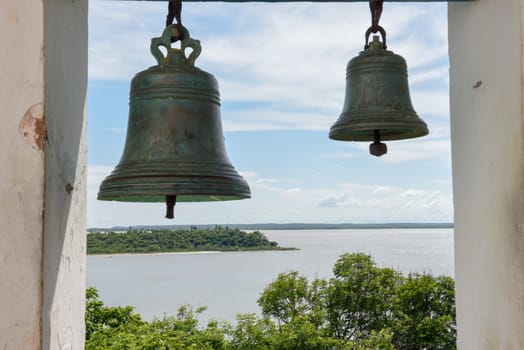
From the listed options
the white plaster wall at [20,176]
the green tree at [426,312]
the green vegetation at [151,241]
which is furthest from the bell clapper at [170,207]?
the green tree at [426,312]

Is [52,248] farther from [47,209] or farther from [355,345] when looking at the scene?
[355,345]

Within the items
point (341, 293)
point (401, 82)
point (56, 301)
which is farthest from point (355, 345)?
point (56, 301)

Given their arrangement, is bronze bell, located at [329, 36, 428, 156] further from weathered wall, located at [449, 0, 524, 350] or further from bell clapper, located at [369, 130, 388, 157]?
weathered wall, located at [449, 0, 524, 350]

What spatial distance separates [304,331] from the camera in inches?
414

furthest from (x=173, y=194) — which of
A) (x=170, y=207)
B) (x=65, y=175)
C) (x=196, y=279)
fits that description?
(x=196, y=279)

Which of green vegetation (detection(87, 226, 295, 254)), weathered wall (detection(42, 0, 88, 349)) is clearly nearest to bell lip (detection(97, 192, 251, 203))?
weathered wall (detection(42, 0, 88, 349))

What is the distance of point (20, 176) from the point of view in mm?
1410

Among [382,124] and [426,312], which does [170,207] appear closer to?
[382,124]

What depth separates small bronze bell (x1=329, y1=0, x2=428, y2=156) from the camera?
7.54 ft

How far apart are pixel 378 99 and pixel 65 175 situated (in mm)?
1349

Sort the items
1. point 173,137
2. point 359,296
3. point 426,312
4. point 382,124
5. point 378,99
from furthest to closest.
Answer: point 426,312
point 359,296
point 378,99
point 382,124
point 173,137

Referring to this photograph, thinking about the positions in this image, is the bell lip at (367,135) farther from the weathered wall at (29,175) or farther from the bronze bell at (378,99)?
the weathered wall at (29,175)

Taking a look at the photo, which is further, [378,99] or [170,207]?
[378,99]

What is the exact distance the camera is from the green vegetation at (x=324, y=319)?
1045 centimetres
